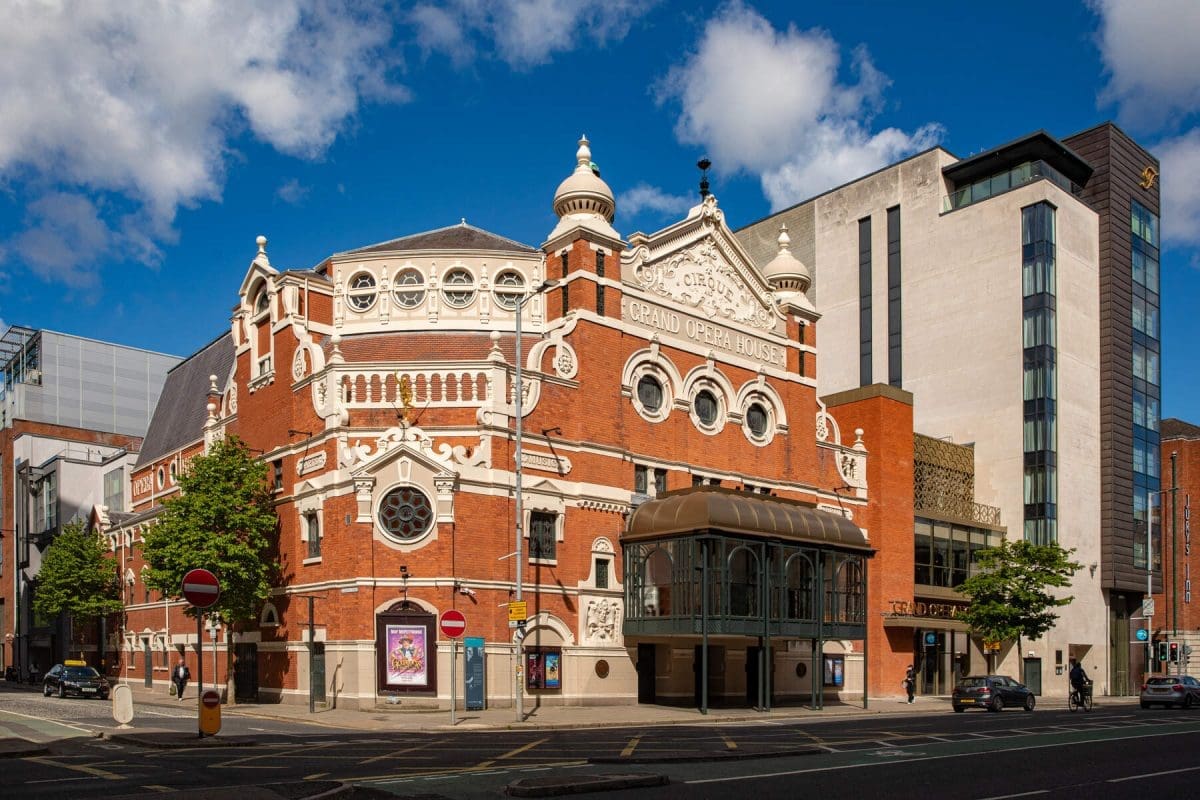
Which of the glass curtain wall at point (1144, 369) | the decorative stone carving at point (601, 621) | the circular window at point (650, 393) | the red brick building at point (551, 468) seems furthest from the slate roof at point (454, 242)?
the glass curtain wall at point (1144, 369)

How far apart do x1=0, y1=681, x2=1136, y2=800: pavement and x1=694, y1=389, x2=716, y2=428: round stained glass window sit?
11831mm

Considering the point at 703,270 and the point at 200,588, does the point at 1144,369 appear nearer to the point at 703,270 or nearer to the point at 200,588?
the point at 703,270

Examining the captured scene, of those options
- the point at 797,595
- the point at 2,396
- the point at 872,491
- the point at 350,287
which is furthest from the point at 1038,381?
the point at 2,396

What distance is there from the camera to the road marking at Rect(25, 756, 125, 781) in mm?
17031

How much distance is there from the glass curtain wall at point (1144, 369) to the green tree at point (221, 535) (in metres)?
50.4

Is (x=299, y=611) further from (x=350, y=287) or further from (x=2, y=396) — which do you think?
(x=2, y=396)

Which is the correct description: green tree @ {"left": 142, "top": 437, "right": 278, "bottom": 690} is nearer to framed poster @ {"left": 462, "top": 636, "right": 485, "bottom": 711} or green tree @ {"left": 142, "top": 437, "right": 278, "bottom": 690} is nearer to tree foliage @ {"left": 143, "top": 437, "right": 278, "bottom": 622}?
tree foliage @ {"left": 143, "top": 437, "right": 278, "bottom": 622}

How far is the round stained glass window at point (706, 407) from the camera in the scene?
46.4m

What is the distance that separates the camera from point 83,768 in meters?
18.4

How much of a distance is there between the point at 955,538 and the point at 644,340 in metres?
23.4

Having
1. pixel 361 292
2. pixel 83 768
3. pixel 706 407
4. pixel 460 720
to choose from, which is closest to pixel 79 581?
pixel 361 292

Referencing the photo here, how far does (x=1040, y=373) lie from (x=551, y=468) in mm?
32849

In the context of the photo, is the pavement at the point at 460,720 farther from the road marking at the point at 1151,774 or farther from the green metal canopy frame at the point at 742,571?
the road marking at the point at 1151,774

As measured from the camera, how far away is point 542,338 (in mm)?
43312
